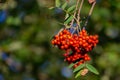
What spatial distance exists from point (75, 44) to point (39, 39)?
379 centimetres

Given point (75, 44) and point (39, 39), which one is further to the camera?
point (39, 39)

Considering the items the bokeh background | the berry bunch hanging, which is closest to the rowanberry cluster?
the berry bunch hanging

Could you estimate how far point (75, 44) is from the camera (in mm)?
2812

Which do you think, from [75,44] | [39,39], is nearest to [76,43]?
[75,44]

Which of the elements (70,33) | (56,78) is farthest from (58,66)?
(70,33)

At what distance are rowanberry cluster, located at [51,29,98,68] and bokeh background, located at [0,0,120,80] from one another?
320cm

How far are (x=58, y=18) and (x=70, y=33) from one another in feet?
11.3

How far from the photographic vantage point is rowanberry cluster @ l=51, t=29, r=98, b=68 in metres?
2.83

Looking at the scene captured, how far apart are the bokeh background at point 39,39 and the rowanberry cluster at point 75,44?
10.5 ft

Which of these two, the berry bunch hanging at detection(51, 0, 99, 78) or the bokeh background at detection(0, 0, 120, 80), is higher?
the berry bunch hanging at detection(51, 0, 99, 78)

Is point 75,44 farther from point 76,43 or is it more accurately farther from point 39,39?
point 39,39

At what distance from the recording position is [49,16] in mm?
5895

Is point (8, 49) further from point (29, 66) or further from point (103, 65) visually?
point (103, 65)

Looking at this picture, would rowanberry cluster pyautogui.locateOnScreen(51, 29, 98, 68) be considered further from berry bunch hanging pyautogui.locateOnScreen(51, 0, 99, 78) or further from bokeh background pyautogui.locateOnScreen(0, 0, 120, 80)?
bokeh background pyautogui.locateOnScreen(0, 0, 120, 80)
